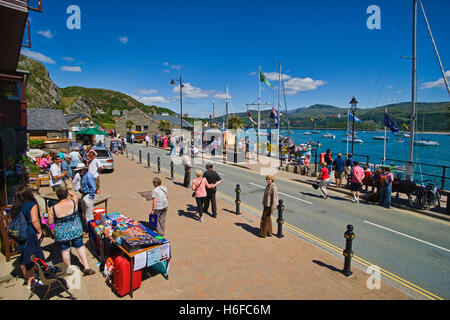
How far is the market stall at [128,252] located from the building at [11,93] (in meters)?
4.78

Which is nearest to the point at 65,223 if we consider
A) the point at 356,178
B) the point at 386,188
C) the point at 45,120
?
the point at 356,178

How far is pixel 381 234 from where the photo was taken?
7.99 meters

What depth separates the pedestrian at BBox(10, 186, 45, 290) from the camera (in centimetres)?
441

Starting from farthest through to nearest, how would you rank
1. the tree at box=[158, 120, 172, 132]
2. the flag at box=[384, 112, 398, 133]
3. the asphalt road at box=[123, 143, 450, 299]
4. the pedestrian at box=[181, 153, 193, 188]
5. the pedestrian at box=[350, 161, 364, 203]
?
1. the tree at box=[158, 120, 172, 132]
2. the flag at box=[384, 112, 398, 133]
3. the pedestrian at box=[181, 153, 193, 188]
4. the pedestrian at box=[350, 161, 364, 203]
5. the asphalt road at box=[123, 143, 450, 299]

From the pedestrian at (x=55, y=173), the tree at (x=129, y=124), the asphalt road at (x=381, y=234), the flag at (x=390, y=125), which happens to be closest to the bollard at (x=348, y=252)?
the asphalt road at (x=381, y=234)

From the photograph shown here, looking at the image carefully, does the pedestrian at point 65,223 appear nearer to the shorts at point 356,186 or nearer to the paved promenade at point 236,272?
the paved promenade at point 236,272

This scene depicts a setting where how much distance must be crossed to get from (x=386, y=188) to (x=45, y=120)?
111ft

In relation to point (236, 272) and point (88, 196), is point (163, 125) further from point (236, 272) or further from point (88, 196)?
point (236, 272)

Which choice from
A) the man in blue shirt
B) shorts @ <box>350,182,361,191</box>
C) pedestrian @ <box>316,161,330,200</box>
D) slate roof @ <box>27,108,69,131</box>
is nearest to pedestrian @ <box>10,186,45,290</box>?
the man in blue shirt

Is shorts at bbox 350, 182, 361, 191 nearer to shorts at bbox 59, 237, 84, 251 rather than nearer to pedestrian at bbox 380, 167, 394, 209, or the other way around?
pedestrian at bbox 380, 167, 394, 209

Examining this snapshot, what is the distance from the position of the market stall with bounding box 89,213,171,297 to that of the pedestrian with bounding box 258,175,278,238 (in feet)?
10.9

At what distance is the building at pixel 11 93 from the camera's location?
520cm
